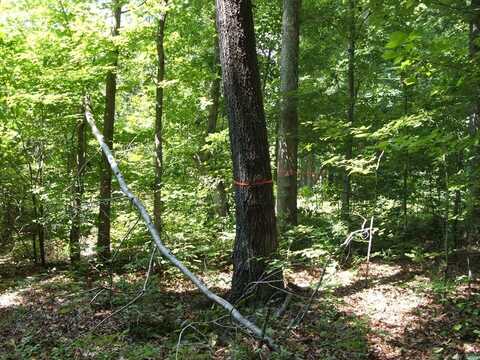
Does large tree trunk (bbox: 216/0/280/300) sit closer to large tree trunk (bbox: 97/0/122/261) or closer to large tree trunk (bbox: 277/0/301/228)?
large tree trunk (bbox: 277/0/301/228)

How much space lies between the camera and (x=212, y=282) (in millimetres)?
6484

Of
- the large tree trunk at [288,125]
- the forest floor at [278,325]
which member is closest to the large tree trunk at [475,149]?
the forest floor at [278,325]

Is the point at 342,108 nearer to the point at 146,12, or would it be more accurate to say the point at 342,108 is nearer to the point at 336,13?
the point at 336,13

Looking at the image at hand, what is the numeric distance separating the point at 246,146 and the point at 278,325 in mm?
2165

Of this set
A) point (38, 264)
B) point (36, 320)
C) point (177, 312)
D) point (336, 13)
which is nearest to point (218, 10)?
point (177, 312)

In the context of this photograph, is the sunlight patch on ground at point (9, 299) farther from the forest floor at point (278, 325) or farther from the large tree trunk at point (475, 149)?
the large tree trunk at point (475, 149)

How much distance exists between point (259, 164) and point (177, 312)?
7.61 ft

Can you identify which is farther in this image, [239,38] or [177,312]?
[177,312]

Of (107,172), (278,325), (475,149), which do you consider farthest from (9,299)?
(475,149)

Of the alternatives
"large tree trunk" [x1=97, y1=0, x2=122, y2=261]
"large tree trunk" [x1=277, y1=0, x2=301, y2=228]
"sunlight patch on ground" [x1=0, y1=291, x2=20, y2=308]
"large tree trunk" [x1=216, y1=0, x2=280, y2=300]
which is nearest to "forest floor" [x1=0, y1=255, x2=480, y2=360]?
"sunlight patch on ground" [x1=0, y1=291, x2=20, y2=308]

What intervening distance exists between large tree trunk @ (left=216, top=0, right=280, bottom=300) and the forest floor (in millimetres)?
627

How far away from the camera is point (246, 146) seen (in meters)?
4.97

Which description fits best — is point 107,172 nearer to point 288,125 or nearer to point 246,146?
point 288,125

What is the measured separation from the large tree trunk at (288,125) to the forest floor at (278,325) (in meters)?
1.42
